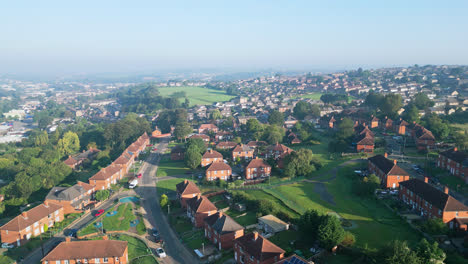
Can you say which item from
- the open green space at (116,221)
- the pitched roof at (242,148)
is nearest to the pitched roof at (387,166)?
the pitched roof at (242,148)

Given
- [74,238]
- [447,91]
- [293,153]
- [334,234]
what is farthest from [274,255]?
[447,91]

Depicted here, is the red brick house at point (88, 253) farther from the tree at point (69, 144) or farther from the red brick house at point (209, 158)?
the tree at point (69, 144)

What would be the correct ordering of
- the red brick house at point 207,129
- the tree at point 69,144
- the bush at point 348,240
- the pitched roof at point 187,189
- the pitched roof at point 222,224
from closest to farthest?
1. the bush at point 348,240
2. the pitched roof at point 222,224
3. the pitched roof at point 187,189
4. the tree at point 69,144
5. the red brick house at point 207,129

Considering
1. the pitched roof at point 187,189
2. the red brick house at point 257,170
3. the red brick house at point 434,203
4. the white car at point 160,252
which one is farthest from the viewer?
→ the red brick house at point 257,170

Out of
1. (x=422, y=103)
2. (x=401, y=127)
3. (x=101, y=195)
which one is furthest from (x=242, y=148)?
(x=422, y=103)

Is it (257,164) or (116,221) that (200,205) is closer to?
(116,221)

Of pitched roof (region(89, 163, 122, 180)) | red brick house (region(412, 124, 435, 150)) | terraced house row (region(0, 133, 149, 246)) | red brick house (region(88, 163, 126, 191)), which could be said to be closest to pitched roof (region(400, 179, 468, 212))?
red brick house (region(412, 124, 435, 150))
